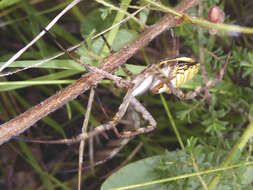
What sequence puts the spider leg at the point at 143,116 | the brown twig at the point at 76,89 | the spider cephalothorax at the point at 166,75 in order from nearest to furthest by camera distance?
the brown twig at the point at 76,89 < the spider cephalothorax at the point at 166,75 < the spider leg at the point at 143,116

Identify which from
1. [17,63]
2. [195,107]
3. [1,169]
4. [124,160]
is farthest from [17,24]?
[195,107]

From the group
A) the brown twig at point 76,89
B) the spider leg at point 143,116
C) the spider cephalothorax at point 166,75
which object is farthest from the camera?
the spider leg at point 143,116

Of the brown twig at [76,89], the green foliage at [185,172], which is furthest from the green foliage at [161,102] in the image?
the brown twig at [76,89]

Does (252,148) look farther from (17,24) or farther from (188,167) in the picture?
(17,24)

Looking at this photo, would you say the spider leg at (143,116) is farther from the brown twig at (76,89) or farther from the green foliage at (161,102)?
the brown twig at (76,89)

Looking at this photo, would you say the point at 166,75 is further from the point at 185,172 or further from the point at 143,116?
the point at 185,172

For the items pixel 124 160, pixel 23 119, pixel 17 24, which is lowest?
pixel 124 160

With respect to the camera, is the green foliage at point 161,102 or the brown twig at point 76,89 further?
the green foliage at point 161,102

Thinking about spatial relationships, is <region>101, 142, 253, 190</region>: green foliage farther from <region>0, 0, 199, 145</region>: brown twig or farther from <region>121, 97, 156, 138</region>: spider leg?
<region>0, 0, 199, 145</region>: brown twig

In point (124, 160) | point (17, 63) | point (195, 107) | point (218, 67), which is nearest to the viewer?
point (17, 63)
